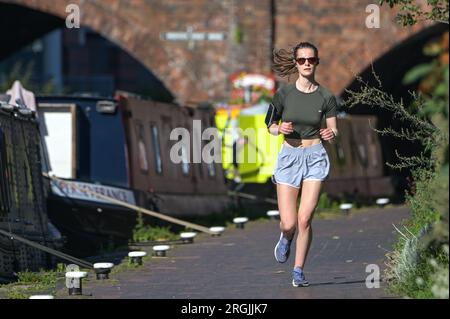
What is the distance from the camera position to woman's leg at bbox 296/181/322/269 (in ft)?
38.3

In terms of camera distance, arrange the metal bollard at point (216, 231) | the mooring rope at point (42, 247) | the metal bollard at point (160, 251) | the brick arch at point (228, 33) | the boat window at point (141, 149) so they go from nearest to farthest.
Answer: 1. the mooring rope at point (42, 247)
2. the metal bollard at point (160, 251)
3. the metal bollard at point (216, 231)
4. the boat window at point (141, 149)
5. the brick arch at point (228, 33)

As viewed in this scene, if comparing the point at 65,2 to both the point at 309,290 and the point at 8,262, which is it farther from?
the point at 309,290

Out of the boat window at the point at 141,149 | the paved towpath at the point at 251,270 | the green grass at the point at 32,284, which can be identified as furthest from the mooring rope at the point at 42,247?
the boat window at the point at 141,149

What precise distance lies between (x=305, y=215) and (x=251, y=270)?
87.2 inches

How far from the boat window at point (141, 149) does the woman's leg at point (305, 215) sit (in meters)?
9.66

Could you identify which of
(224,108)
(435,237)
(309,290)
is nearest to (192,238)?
(309,290)

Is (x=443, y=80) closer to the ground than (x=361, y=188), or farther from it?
→ farther from it

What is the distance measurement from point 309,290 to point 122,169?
963 centimetres

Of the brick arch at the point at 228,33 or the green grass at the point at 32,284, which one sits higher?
the brick arch at the point at 228,33

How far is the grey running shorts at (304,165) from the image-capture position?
11.8 meters

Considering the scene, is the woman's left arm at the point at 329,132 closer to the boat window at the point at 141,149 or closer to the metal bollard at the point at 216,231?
the metal bollard at the point at 216,231

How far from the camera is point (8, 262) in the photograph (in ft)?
47.1

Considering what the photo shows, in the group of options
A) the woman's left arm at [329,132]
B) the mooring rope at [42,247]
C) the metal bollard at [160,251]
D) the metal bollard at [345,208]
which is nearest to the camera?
the woman's left arm at [329,132]

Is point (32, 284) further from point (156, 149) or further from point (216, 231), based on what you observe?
point (156, 149)
